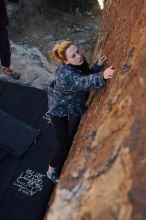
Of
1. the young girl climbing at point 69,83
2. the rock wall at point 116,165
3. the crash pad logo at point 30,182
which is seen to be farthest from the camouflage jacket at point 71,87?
the crash pad logo at point 30,182

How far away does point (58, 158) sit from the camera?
13.0ft

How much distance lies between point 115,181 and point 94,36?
5097 mm

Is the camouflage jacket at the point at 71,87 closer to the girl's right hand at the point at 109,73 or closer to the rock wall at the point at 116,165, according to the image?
the girl's right hand at the point at 109,73

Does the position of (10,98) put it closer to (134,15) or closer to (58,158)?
(58,158)

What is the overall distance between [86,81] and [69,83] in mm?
146

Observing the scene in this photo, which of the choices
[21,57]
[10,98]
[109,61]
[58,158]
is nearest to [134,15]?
[109,61]

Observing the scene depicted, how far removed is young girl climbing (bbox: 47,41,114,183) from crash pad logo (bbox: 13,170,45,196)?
20.8 inches

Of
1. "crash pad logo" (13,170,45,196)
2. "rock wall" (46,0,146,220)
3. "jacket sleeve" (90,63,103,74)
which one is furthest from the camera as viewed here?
"crash pad logo" (13,170,45,196)

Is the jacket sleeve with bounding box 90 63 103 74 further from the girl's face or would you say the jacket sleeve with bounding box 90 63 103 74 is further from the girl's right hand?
the girl's right hand

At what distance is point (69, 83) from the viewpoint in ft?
10.6

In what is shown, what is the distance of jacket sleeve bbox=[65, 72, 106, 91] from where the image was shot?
123 inches

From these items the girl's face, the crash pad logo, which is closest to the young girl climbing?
the girl's face

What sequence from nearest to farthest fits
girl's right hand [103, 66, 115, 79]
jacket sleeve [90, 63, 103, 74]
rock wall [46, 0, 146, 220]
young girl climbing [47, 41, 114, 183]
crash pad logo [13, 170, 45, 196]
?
rock wall [46, 0, 146, 220]
girl's right hand [103, 66, 115, 79]
young girl climbing [47, 41, 114, 183]
jacket sleeve [90, 63, 103, 74]
crash pad logo [13, 170, 45, 196]

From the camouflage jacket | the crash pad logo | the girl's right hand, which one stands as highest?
the girl's right hand
